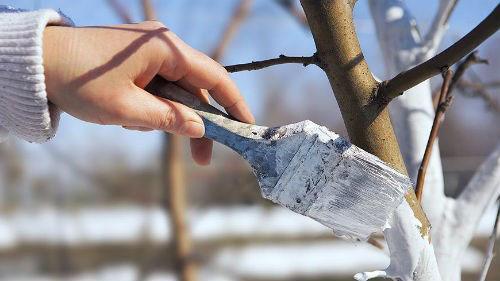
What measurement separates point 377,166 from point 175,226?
146 centimetres

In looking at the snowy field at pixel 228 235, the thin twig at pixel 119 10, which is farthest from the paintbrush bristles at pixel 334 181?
the snowy field at pixel 228 235

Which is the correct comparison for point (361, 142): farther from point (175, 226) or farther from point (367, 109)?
point (175, 226)

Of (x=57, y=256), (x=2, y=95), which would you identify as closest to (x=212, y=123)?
(x=2, y=95)

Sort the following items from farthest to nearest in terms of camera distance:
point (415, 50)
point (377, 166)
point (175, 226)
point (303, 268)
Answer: point (303, 268) → point (175, 226) → point (415, 50) → point (377, 166)

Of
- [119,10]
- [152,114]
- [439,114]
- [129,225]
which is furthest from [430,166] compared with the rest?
[129,225]

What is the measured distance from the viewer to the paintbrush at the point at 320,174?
1.45ft

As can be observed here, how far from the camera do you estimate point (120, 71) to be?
0.44m

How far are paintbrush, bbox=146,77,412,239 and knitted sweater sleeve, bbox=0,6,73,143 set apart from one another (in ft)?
0.39

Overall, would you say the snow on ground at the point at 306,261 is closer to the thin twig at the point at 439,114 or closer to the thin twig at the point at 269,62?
the thin twig at the point at 439,114

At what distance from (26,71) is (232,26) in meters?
1.39

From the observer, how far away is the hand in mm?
443

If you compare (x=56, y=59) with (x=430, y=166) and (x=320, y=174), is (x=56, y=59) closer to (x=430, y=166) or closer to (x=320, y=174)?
(x=320, y=174)

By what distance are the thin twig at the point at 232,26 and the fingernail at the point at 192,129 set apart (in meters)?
1.30

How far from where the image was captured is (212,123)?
476 mm
